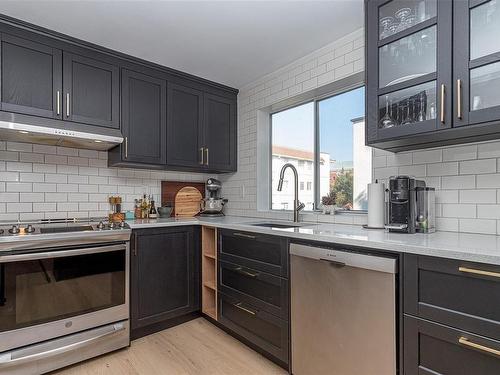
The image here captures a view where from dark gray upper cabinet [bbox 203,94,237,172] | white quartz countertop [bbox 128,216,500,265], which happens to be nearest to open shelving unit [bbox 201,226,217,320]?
dark gray upper cabinet [bbox 203,94,237,172]

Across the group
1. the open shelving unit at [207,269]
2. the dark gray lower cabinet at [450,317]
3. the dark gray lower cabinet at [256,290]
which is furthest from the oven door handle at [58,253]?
the dark gray lower cabinet at [450,317]

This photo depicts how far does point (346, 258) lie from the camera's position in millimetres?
1501

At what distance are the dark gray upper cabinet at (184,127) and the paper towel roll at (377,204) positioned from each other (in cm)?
178

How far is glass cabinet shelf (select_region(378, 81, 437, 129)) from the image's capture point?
152 cm

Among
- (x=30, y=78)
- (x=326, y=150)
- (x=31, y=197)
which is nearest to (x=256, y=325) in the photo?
(x=326, y=150)

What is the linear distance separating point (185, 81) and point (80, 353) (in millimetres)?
2452

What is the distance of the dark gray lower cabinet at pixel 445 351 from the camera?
109cm

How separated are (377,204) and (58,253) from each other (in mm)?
2097

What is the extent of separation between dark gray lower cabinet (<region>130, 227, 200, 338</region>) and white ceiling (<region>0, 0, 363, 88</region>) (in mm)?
1520

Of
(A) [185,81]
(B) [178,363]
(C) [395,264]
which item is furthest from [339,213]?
(A) [185,81]

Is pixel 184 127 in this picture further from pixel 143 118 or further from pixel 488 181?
pixel 488 181

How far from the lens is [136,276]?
233 cm

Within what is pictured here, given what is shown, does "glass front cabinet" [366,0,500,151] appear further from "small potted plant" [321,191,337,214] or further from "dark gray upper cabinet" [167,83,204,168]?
"dark gray upper cabinet" [167,83,204,168]

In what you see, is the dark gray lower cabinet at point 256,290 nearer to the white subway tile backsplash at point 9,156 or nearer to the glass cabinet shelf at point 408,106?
the glass cabinet shelf at point 408,106
